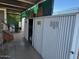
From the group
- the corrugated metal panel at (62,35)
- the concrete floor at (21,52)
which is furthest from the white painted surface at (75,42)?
the concrete floor at (21,52)

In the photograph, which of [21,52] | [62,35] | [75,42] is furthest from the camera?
[21,52]

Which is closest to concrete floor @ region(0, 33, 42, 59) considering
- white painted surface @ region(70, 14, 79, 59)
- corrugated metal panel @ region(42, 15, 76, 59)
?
corrugated metal panel @ region(42, 15, 76, 59)

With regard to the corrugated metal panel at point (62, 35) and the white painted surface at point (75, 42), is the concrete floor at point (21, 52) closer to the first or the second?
the corrugated metal panel at point (62, 35)

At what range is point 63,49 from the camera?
7.84ft

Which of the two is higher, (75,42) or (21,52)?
(75,42)

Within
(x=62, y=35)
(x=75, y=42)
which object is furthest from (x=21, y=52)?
(x=75, y=42)

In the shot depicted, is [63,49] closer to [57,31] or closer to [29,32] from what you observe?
[57,31]

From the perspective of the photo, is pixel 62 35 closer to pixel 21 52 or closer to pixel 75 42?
pixel 75 42

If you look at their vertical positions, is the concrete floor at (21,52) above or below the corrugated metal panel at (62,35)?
below

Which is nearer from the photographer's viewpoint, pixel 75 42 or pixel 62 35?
pixel 75 42

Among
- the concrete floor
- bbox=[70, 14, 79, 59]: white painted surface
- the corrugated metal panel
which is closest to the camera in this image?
bbox=[70, 14, 79, 59]: white painted surface

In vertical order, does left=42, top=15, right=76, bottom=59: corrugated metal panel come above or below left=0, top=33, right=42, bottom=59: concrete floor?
above

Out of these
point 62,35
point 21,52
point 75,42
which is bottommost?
point 21,52

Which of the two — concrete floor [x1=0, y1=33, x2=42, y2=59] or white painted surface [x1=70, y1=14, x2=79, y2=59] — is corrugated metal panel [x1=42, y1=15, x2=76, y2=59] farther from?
concrete floor [x1=0, y1=33, x2=42, y2=59]
